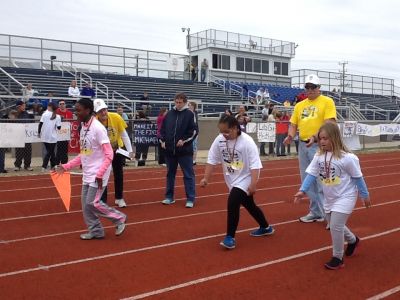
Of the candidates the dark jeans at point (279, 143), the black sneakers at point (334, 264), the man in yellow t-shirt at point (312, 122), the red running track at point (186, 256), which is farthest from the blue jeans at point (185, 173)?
the dark jeans at point (279, 143)

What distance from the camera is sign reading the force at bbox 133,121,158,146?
16.0m

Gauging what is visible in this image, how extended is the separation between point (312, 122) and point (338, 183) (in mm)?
2190

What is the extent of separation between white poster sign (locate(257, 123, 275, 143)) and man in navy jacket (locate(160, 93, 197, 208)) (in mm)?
10566

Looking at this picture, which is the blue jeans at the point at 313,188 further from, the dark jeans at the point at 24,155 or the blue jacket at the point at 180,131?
the dark jeans at the point at 24,155

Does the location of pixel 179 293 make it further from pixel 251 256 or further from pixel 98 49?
pixel 98 49

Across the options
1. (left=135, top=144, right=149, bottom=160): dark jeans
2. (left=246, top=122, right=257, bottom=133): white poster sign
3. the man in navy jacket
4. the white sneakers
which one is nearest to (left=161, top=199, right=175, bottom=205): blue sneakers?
the man in navy jacket

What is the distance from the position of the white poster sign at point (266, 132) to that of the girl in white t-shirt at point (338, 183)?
1413 centimetres

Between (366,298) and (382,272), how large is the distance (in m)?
0.86

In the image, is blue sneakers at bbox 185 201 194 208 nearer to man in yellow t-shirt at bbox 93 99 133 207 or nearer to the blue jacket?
the blue jacket

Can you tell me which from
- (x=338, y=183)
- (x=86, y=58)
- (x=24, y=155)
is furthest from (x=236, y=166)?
(x=86, y=58)

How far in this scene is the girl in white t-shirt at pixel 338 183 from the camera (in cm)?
526

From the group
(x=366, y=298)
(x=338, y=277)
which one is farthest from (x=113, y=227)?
(x=366, y=298)

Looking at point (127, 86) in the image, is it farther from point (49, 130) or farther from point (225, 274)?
point (225, 274)

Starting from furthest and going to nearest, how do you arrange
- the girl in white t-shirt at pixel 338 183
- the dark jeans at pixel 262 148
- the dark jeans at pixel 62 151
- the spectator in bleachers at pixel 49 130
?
the dark jeans at pixel 262 148
the dark jeans at pixel 62 151
the spectator in bleachers at pixel 49 130
the girl in white t-shirt at pixel 338 183
